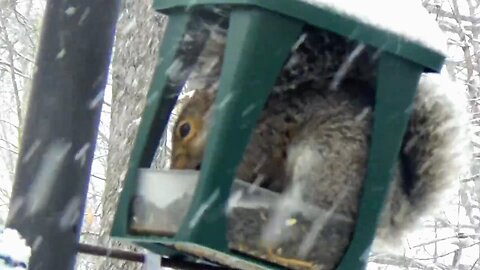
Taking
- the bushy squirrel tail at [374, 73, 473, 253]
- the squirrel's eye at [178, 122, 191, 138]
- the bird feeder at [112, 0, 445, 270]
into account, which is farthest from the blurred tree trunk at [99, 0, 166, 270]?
the bushy squirrel tail at [374, 73, 473, 253]

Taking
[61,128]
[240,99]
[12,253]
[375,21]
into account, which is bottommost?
[12,253]

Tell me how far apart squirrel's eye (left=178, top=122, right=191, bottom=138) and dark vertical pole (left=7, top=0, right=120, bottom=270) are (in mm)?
538

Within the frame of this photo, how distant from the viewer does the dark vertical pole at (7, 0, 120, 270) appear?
193 centimetres

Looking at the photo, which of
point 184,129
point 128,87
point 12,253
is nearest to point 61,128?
point 12,253

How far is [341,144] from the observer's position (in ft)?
7.48

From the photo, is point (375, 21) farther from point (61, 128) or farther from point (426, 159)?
point (61, 128)

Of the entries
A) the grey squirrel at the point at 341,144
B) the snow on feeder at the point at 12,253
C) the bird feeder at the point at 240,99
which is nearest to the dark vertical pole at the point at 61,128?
the snow on feeder at the point at 12,253

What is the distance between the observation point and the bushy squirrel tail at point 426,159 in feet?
8.00

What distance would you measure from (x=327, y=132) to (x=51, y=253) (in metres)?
0.73

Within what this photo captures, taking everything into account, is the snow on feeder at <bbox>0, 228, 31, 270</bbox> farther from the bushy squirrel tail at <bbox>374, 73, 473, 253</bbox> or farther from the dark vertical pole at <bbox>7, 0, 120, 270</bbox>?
the bushy squirrel tail at <bbox>374, 73, 473, 253</bbox>

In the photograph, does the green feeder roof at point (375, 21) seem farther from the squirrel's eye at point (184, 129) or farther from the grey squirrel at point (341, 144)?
the squirrel's eye at point (184, 129)

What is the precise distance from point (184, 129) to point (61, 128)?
0.65 m

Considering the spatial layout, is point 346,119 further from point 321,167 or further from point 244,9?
point 244,9

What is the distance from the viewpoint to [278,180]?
2.36m
